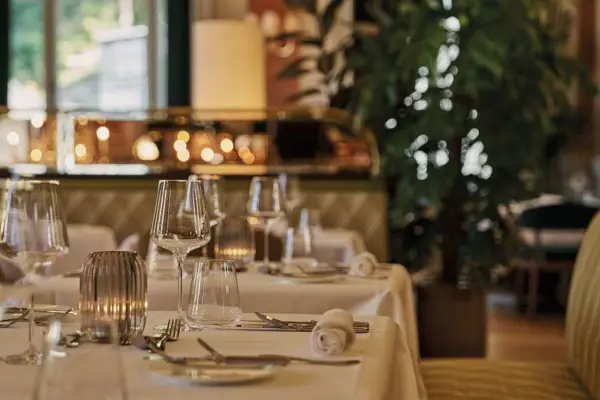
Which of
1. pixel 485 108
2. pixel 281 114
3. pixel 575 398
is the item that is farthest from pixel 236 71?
pixel 575 398

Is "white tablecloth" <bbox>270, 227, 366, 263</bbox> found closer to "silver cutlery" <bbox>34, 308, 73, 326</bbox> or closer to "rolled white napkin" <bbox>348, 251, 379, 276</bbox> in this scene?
"rolled white napkin" <bbox>348, 251, 379, 276</bbox>

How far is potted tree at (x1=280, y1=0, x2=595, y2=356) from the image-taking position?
15.3 ft

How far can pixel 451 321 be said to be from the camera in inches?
191

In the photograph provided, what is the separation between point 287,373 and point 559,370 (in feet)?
4.50

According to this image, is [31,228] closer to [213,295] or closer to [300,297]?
[213,295]

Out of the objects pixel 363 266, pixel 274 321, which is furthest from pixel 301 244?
pixel 274 321

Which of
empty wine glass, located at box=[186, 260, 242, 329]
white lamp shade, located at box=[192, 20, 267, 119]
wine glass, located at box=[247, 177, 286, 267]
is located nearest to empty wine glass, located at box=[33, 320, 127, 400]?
empty wine glass, located at box=[186, 260, 242, 329]

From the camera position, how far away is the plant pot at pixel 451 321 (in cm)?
484

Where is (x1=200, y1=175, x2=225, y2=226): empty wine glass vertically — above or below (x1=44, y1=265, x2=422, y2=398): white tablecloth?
above

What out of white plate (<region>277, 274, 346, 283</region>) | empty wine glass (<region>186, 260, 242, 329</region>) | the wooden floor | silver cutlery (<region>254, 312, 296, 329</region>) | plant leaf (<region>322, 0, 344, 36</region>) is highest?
plant leaf (<region>322, 0, 344, 36</region>)

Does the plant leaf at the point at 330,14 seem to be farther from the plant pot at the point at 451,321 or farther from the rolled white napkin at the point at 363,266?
the rolled white napkin at the point at 363,266

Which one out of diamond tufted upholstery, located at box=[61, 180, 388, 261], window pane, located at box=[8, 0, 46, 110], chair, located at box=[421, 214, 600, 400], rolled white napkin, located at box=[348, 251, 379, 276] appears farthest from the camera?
window pane, located at box=[8, 0, 46, 110]

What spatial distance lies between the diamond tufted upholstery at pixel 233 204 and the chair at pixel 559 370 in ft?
8.23

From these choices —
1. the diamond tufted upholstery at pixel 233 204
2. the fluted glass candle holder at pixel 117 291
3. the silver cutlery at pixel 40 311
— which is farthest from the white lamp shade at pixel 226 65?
the fluted glass candle holder at pixel 117 291
